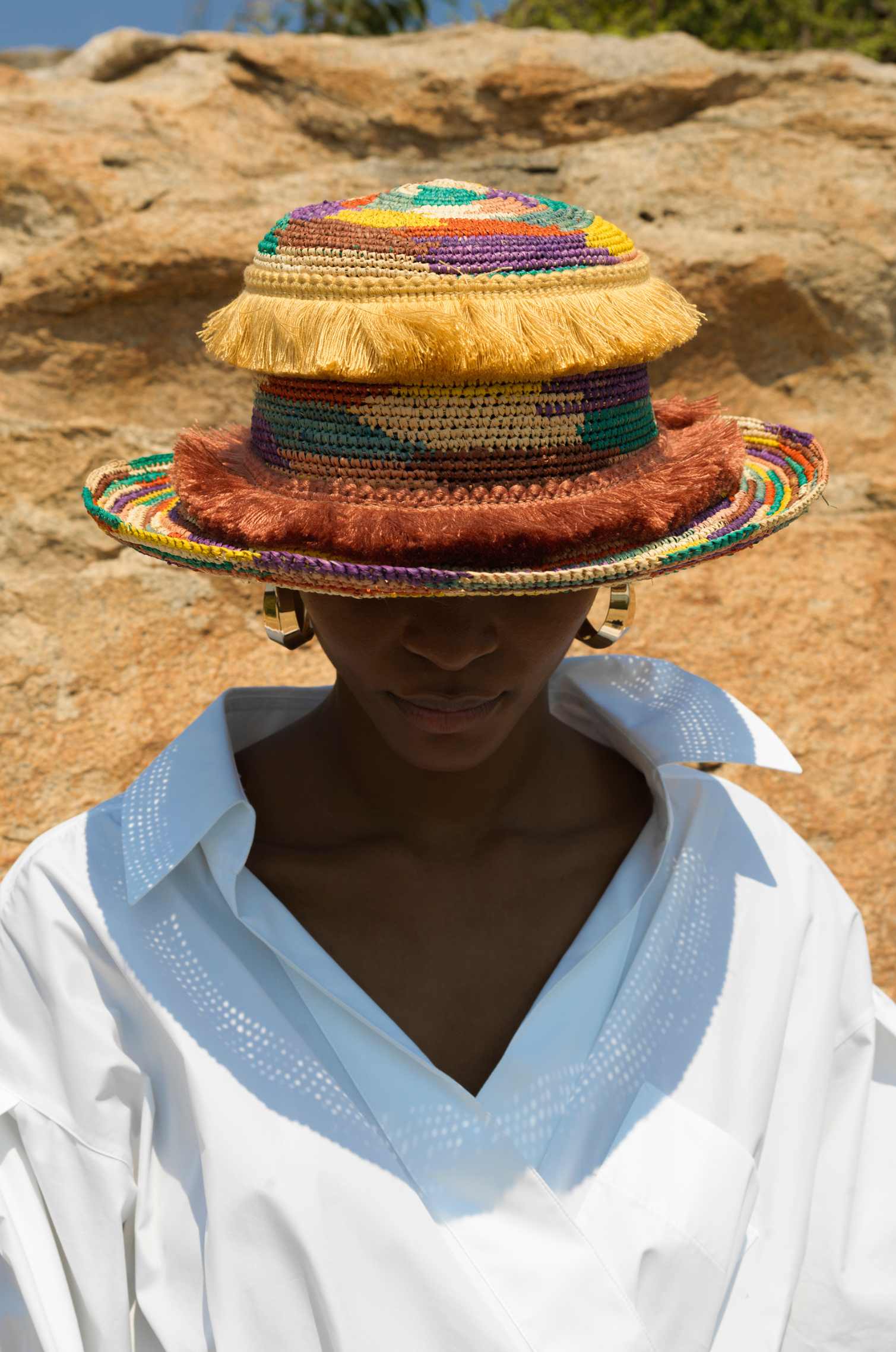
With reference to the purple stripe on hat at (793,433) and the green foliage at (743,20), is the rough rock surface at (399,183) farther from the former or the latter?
the green foliage at (743,20)

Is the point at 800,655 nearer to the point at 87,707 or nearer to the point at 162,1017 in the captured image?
the point at 87,707

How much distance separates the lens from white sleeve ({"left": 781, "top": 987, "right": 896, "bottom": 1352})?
162 cm

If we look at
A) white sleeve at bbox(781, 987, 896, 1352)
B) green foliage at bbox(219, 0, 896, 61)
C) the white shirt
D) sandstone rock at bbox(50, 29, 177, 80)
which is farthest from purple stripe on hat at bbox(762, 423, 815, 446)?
green foliage at bbox(219, 0, 896, 61)

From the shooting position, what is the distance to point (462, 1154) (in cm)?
141

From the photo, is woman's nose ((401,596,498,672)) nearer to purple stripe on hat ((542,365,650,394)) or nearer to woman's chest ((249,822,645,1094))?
purple stripe on hat ((542,365,650,394))

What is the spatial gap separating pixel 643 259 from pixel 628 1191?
1054 mm

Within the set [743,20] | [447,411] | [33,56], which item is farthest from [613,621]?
[33,56]

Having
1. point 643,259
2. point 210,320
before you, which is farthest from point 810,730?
point 210,320

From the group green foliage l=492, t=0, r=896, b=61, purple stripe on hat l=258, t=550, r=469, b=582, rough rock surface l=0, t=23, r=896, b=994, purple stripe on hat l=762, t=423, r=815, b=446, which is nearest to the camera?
purple stripe on hat l=258, t=550, r=469, b=582

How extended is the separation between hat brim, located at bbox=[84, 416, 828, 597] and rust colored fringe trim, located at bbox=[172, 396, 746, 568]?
1cm

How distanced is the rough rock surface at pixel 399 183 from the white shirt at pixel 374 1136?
0.88 m

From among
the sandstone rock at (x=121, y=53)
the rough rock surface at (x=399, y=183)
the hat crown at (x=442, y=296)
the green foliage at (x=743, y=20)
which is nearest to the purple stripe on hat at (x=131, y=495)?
the hat crown at (x=442, y=296)

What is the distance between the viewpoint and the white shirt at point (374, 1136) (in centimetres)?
139

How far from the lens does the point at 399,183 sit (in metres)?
2.92
